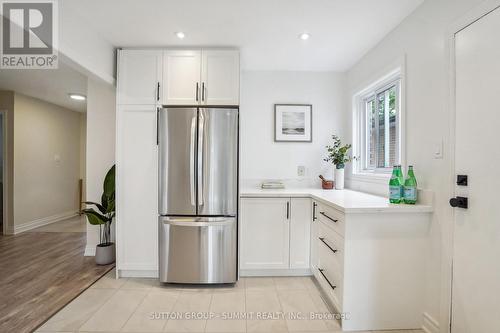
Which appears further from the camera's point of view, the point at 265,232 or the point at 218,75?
the point at 265,232

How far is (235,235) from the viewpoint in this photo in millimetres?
2488

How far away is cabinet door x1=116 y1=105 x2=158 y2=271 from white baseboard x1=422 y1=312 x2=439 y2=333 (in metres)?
2.34

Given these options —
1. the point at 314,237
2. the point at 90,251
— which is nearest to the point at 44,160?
the point at 90,251

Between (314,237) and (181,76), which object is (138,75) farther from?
(314,237)

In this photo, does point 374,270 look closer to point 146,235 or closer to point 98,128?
point 146,235

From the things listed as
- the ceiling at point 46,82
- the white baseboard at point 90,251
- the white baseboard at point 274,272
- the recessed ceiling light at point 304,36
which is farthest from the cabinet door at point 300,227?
the ceiling at point 46,82

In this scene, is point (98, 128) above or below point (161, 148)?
above

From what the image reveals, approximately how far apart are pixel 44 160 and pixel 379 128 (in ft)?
18.3

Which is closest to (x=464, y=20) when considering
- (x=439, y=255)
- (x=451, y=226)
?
(x=451, y=226)

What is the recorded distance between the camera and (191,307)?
215 cm

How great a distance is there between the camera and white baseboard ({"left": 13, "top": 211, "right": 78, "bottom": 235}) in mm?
4302

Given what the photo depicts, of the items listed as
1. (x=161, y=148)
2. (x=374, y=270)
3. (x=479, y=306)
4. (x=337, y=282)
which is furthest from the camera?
(x=161, y=148)

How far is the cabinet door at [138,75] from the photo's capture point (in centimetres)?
258

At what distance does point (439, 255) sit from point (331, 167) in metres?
1.65
